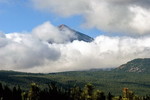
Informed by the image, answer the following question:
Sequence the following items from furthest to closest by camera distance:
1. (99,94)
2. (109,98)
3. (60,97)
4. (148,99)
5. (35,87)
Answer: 1. (148,99)
2. (109,98)
3. (99,94)
4. (60,97)
5. (35,87)

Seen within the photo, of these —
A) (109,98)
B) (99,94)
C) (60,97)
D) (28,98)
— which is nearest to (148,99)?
(109,98)

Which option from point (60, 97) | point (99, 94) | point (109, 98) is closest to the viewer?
point (60, 97)

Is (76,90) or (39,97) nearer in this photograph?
(39,97)

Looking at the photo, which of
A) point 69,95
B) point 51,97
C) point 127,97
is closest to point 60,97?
point 51,97

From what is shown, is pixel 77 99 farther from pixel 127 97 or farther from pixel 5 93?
pixel 5 93

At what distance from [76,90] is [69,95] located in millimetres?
4079

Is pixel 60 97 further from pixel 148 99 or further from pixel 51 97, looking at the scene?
pixel 148 99

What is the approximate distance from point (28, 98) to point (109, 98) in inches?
1912

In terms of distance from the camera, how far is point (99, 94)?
457ft

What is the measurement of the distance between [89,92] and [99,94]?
6723 millimetres

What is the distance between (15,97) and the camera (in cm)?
12912

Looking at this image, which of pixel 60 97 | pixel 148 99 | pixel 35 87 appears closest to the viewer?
pixel 35 87

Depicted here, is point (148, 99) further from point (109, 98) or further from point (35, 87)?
point (35, 87)

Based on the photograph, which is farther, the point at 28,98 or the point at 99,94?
the point at 99,94
